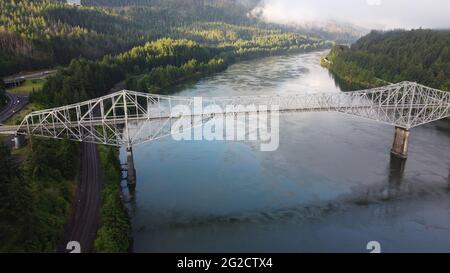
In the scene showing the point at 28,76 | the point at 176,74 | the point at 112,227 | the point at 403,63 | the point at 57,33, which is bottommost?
the point at 112,227

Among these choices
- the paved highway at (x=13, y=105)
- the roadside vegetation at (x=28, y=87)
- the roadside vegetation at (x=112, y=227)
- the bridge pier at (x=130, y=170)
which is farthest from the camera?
the roadside vegetation at (x=28, y=87)

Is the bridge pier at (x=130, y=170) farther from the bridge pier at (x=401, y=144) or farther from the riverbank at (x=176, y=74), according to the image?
the riverbank at (x=176, y=74)

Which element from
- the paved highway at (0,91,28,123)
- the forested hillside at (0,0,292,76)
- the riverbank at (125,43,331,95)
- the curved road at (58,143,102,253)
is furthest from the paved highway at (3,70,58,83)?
the curved road at (58,143,102,253)

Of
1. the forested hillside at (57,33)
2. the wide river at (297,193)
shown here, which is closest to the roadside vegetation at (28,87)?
the forested hillside at (57,33)

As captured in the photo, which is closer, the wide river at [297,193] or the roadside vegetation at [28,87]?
the wide river at [297,193]

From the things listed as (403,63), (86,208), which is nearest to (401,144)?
(86,208)

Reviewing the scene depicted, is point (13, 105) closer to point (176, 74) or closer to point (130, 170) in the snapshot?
point (130, 170)

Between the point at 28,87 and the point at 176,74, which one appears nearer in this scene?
the point at 28,87
